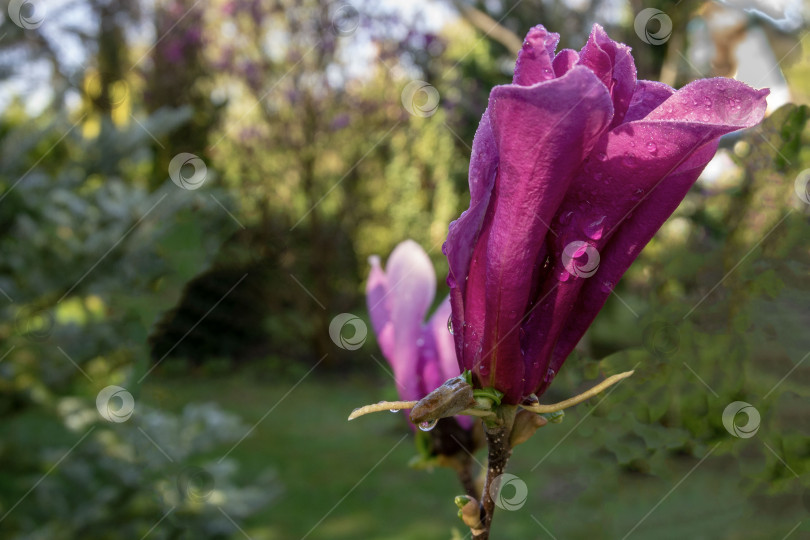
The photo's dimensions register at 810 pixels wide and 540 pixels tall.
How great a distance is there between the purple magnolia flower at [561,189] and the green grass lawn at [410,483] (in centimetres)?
29

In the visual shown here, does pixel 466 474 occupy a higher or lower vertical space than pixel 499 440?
lower

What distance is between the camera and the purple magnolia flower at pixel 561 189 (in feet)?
1.22

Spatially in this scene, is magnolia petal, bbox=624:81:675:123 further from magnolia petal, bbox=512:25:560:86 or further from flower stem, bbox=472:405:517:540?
flower stem, bbox=472:405:517:540

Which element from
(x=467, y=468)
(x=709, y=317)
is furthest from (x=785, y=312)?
(x=467, y=468)

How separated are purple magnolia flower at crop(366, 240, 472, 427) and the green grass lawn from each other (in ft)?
0.48

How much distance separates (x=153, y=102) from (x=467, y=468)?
21.2 feet

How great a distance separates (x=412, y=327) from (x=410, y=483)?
11.5 feet

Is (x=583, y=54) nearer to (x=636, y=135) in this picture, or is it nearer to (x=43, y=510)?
(x=636, y=135)

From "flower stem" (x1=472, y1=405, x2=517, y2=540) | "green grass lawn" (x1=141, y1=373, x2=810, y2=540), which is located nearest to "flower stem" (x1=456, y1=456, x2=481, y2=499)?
"green grass lawn" (x1=141, y1=373, x2=810, y2=540)

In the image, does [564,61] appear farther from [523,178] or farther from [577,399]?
[577,399]

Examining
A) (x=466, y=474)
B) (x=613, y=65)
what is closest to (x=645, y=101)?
(x=613, y=65)

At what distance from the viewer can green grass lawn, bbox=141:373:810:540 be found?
3.24 ft

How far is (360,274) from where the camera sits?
7.23 metres

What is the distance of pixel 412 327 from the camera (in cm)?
59
